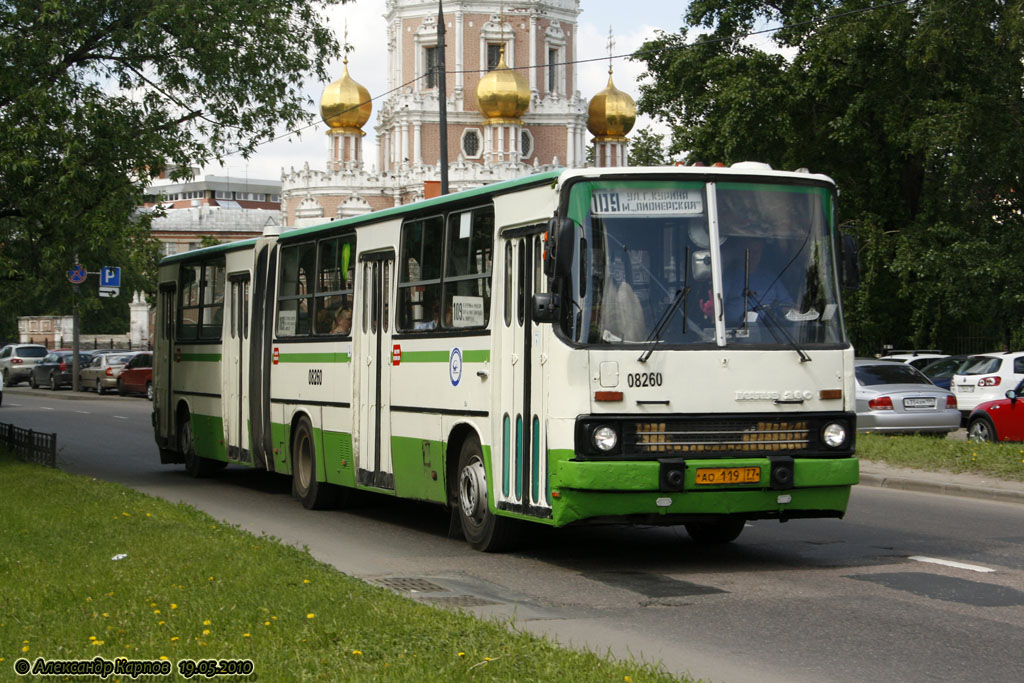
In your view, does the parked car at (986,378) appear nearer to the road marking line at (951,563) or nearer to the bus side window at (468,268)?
the road marking line at (951,563)

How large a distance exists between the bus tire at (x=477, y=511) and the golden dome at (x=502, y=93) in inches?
2982

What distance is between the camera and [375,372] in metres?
14.2

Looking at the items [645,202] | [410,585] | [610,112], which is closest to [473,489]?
[410,585]

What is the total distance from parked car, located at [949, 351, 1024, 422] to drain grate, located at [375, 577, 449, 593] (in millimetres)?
19556

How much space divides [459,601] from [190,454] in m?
11.5

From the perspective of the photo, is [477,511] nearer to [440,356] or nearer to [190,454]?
[440,356]

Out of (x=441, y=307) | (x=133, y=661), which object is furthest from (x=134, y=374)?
(x=133, y=661)

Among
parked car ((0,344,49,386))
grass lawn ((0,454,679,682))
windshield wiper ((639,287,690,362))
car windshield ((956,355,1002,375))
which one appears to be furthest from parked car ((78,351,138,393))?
windshield wiper ((639,287,690,362))

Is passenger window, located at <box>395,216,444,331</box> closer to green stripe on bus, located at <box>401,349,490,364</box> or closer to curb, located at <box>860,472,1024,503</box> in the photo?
green stripe on bus, located at <box>401,349,490,364</box>

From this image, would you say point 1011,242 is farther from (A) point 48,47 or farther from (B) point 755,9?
(A) point 48,47

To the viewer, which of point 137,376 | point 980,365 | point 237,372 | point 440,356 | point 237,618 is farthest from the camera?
point 137,376

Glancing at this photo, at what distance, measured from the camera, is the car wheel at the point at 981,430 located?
75.4 ft

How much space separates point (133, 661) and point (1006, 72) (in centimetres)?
2975

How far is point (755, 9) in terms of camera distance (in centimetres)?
4019
